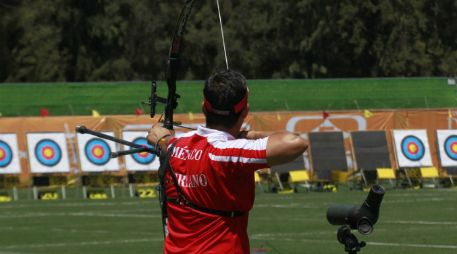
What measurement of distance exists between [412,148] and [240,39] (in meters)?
33.4

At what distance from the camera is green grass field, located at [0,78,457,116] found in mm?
33094

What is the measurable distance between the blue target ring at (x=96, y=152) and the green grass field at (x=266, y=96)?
101 inches

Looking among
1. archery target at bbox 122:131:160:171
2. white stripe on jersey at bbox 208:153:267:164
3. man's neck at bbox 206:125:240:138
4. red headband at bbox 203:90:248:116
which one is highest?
red headband at bbox 203:90:248:116

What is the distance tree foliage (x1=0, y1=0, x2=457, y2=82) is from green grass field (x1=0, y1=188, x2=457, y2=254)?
32.9 m

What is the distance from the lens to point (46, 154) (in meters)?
30.2

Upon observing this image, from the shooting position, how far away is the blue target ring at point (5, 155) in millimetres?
29812

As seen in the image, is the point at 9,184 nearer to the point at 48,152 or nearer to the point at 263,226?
the point at 48,152

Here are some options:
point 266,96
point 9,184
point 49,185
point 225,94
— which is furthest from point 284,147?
point 266,96

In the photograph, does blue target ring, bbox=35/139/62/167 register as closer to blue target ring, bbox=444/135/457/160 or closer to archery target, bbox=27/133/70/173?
archery target, bbox=27/133/70/173

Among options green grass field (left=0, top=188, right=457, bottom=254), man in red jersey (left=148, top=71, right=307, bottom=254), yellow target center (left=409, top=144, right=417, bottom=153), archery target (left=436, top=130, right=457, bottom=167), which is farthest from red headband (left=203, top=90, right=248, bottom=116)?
archery target (left=436, top=130, right=457, bottom=167)

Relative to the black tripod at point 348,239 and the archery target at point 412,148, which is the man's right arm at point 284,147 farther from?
the archery target at point 412,148

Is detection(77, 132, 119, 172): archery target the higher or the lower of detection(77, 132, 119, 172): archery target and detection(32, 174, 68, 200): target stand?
the higher

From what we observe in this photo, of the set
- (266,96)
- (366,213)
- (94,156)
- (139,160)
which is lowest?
(139,160)

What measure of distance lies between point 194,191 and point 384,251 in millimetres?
9613
